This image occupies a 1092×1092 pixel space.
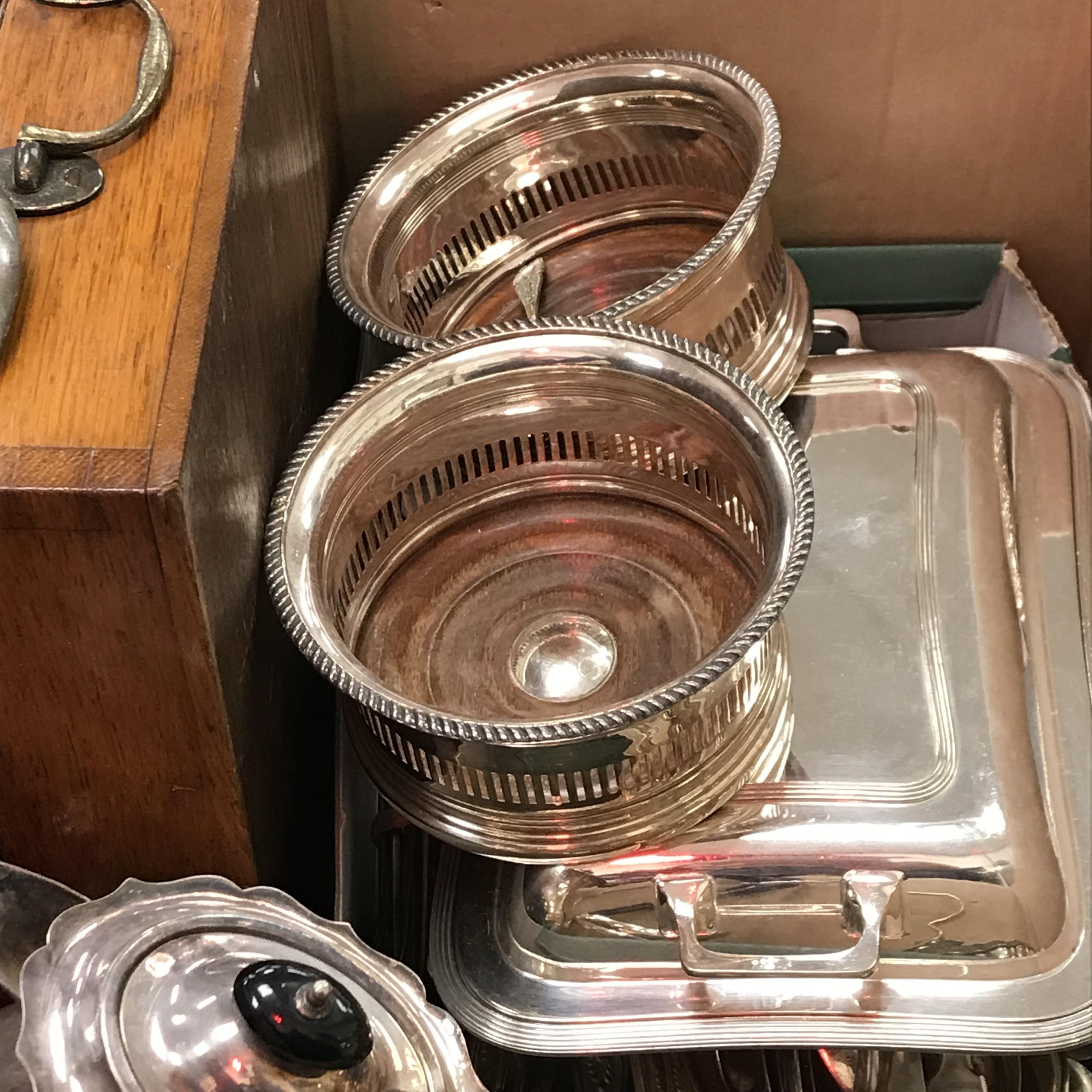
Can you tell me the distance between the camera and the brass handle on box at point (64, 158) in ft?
1.94

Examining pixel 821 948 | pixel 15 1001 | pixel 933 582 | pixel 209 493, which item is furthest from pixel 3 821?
pixel 933 582

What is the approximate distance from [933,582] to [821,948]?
248 millimetres

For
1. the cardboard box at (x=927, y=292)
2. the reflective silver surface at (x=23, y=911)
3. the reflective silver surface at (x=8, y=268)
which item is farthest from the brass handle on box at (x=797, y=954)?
the cardboard box at (x=927, y=292)

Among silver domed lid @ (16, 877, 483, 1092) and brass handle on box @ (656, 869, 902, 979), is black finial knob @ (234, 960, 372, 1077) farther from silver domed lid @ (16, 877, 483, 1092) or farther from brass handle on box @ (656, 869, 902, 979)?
brass handle on box @ (656, 869, 902, 979)

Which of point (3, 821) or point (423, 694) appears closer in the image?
point (3, 821)

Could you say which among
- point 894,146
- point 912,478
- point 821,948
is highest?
point 894,146

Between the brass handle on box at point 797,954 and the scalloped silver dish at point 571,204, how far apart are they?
328mm

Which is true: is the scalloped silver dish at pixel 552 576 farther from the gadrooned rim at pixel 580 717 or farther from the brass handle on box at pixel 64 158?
the brass handle on box at pixel 64 158

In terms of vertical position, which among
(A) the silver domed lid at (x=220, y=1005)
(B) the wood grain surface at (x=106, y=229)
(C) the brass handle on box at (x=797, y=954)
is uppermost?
(B) the wood grain surface at (x=106, y=229)

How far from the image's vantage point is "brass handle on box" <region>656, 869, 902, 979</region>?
2.19ft

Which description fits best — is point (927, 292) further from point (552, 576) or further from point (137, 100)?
point (137, 100)

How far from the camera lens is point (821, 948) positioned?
2.27 feet

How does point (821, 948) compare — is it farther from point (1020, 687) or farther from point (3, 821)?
point (3, 821)

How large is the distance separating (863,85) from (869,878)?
1.96ft
